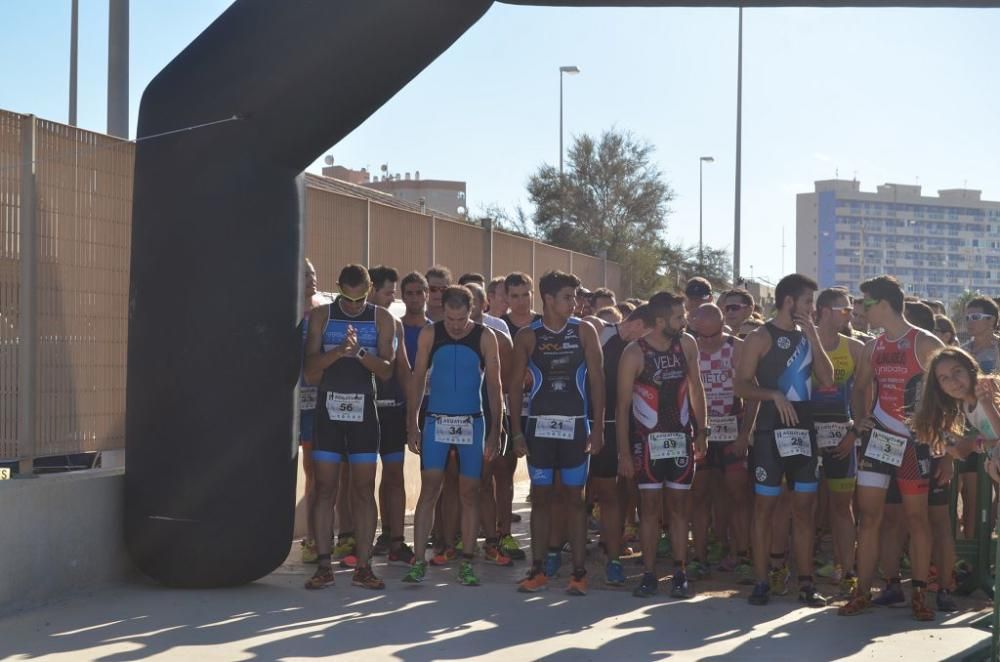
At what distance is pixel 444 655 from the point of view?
6438mm

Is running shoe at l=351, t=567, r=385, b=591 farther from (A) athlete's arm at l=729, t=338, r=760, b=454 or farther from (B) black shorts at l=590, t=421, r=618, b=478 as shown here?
(A) athlete's arm at l=729, t=338, r=760, b=454

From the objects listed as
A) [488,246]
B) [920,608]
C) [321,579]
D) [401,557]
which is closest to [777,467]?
[920,608]

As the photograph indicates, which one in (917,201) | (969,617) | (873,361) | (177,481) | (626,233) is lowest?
(969,617)

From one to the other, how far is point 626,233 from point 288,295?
3610cm

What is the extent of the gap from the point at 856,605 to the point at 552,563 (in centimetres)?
200

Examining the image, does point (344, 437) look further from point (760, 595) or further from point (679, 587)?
point (760, 595)

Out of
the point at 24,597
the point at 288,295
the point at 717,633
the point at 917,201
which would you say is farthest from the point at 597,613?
the point at 917,201

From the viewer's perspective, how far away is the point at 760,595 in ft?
25.9

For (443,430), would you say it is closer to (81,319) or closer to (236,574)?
(236,574)

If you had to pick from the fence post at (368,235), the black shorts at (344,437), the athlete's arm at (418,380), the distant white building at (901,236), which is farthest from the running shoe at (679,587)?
the distant white building at (901,236)

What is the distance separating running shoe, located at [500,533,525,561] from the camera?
9.45m

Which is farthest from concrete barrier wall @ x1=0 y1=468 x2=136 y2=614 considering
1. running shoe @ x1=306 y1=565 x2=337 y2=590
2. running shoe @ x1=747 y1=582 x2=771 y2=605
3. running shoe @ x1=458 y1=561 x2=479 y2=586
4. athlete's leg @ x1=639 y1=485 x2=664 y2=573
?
running shoe @ x1=747 y1=582 x2=771 y2=605

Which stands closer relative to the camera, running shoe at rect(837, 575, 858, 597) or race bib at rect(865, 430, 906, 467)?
race bib at rect(865, 430, 906, 467)

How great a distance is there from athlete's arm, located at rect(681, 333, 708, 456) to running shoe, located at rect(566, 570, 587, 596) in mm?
1139
